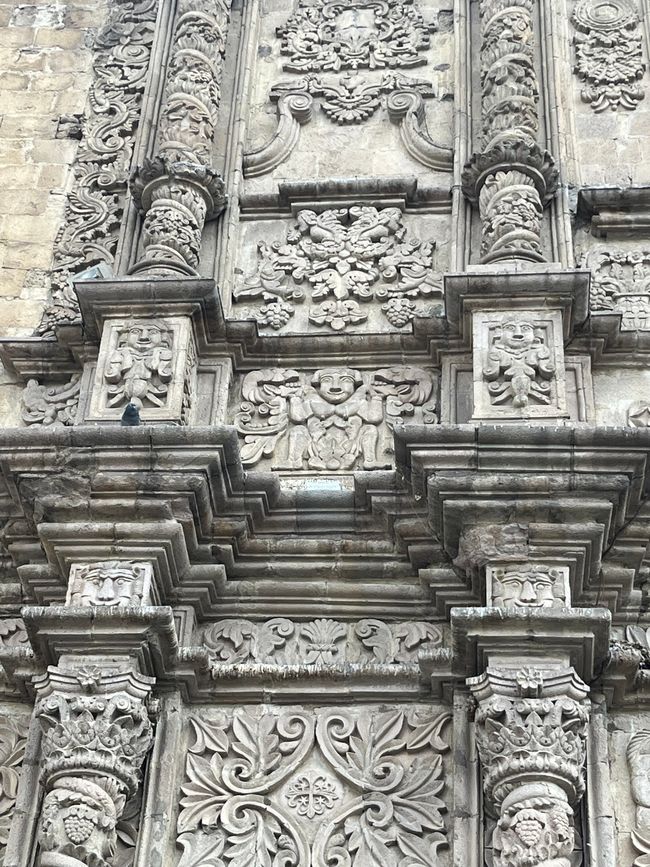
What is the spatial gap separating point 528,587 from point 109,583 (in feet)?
6.11

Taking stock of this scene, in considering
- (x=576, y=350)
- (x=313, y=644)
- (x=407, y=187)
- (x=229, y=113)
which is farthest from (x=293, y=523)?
(x=229, y=113)

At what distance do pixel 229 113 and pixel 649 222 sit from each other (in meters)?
2.57

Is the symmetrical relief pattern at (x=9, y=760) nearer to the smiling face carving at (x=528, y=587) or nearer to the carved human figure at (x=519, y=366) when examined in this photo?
the smiling face carving at (x=528, y=587)

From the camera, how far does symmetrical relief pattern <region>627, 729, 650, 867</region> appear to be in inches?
286

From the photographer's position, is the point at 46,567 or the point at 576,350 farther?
the point at 576,350

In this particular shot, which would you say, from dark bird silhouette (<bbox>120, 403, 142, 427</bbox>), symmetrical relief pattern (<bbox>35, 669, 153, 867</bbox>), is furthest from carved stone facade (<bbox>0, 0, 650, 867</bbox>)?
dark bird silhouette (<bbox>120, 403, 142, 427</bbox>)

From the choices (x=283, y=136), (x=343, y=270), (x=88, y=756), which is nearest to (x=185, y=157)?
(x=283, y=136)

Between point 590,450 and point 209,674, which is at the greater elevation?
point 590,450

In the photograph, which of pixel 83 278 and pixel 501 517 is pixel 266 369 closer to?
pixel 83 278

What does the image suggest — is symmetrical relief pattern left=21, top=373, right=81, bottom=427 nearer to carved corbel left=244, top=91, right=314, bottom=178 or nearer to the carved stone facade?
the carved stone facade

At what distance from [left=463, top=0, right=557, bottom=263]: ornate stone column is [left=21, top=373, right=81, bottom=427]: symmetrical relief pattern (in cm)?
225

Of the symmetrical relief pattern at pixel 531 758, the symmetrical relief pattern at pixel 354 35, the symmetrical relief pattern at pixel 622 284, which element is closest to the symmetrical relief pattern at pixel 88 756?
the symmetrical relief pattern at pixel 531 758

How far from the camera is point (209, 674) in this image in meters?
7.77

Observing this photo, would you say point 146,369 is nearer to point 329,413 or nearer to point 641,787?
point 329,413
